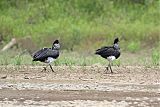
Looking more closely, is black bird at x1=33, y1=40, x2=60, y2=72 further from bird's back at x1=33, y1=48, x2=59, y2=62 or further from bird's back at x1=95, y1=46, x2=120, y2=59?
bird's back at x1=95, y1=46, x2=120, y2=59

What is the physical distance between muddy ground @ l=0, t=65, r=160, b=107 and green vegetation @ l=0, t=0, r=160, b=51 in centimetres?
785

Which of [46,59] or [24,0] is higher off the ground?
[24,0]

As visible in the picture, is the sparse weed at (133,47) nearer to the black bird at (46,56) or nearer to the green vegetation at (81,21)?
the green vegetation at (81,21)

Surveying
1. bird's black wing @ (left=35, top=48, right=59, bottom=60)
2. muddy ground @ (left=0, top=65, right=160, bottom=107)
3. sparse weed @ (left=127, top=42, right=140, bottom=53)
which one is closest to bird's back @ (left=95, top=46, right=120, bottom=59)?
muddy ground @ (left=0, top=65, right=160, bottom=107)

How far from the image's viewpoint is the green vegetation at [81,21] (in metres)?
25.8

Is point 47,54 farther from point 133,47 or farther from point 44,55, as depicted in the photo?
point 133,47

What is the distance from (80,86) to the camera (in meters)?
13.8

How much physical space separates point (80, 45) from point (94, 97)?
43.1ft

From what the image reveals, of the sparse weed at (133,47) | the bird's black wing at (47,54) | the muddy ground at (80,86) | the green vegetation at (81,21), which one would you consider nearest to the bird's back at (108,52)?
the muddy ground at (80,86)

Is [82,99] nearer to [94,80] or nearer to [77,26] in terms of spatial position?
[94,80]

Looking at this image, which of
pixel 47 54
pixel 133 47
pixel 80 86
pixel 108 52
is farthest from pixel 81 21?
pixel 80 86

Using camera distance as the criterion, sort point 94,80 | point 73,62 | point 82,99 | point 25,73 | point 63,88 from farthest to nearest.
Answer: point 73,62
point 25,73
point 94,80
point 63,88
point 82,99

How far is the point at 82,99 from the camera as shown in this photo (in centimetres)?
1180

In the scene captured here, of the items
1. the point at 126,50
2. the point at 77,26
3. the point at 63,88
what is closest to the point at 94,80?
the point at 63,88
